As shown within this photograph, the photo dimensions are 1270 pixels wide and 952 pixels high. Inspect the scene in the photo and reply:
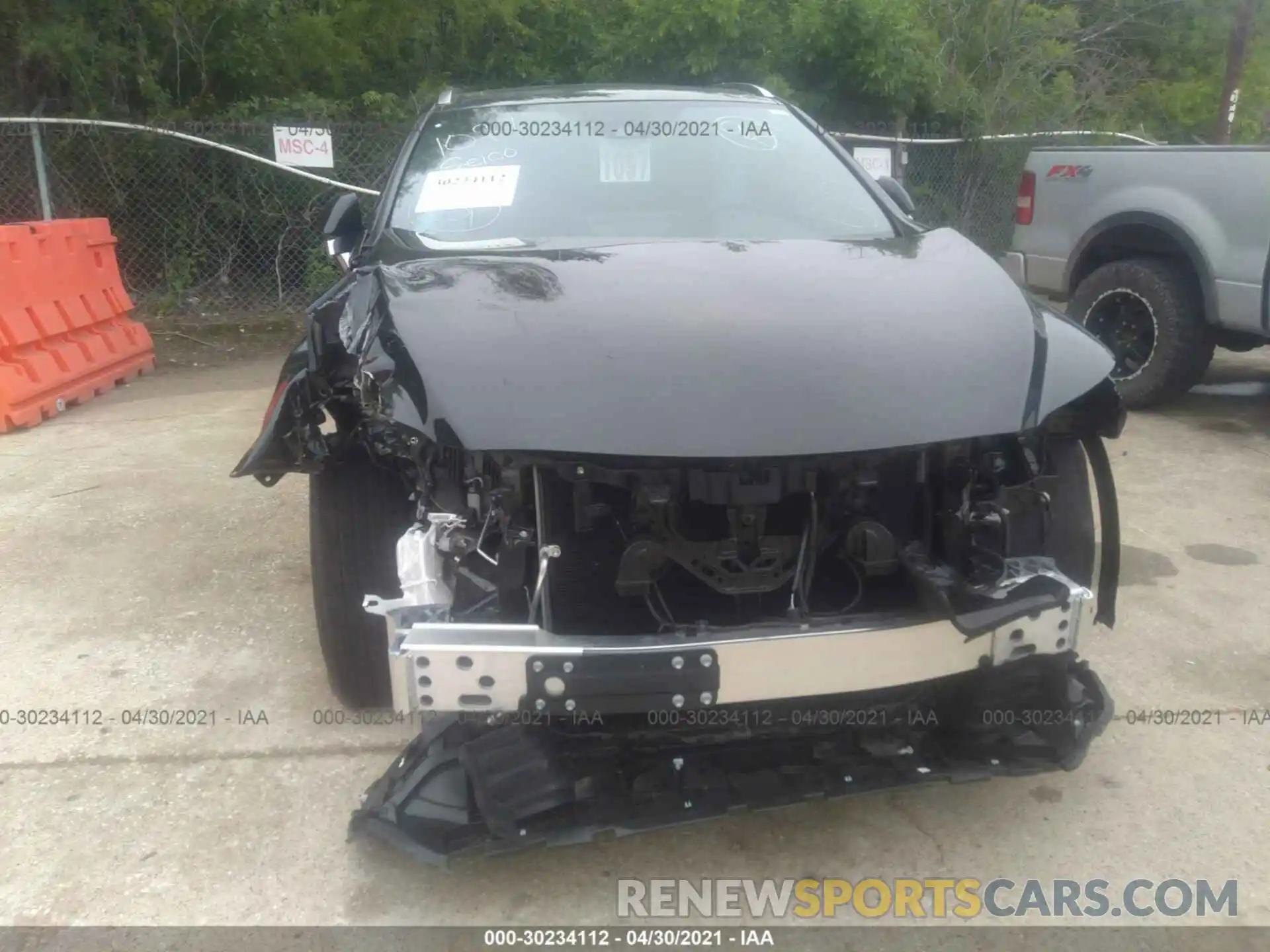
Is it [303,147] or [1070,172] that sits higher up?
[303,147]

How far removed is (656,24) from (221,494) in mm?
6158

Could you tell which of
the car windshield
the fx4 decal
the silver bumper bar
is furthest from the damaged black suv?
the fx4 decal

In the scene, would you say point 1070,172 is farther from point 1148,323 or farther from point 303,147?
point 303,147

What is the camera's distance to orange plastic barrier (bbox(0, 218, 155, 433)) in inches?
238

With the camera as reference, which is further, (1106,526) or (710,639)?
(1106,526)

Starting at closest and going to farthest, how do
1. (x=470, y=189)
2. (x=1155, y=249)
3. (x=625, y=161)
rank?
(x=470, y=189)
(x=625, y=161)
(x=1155, y=249)

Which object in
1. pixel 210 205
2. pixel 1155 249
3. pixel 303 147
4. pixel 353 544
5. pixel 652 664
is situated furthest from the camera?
pixel 210 205

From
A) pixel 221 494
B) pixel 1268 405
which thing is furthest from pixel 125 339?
pixel 1268 405

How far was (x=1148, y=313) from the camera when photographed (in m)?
6.01

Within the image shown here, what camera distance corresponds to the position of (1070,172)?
6.38 meters

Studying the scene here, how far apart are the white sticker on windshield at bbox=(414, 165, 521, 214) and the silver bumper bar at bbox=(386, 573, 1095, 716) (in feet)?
5.25

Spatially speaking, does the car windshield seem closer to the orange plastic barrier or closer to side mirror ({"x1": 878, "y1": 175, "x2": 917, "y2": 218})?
side mirror ({"x1": 878, "y1": 175, "x2": 917, "y2": 218})

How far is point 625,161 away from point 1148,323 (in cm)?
394

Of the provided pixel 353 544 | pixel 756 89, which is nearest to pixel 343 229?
pixel 353 544
